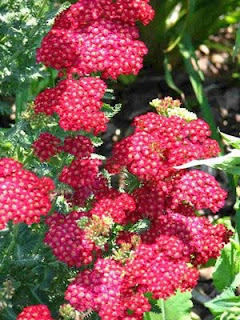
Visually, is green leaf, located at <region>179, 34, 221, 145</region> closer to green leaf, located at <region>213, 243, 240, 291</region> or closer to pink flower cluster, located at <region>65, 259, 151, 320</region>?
green leaf, located at <region>213, 243, 240, 291</region>

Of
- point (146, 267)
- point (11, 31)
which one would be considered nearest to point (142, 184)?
point (146, 267)

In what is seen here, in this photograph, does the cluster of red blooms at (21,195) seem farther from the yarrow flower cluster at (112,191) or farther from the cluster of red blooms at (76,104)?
the cluster of red blooms at (76,104)

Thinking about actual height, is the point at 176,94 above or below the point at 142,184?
below

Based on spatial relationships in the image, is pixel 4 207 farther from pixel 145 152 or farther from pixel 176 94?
pixel 176 94

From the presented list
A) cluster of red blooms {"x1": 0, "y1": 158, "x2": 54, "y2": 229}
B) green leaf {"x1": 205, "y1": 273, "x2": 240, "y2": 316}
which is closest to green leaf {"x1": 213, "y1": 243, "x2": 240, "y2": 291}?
green leaf {"x1": 205, "y1": 273, "x2": 240, "y2": 316}

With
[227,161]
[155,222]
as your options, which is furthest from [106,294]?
[227,161]
